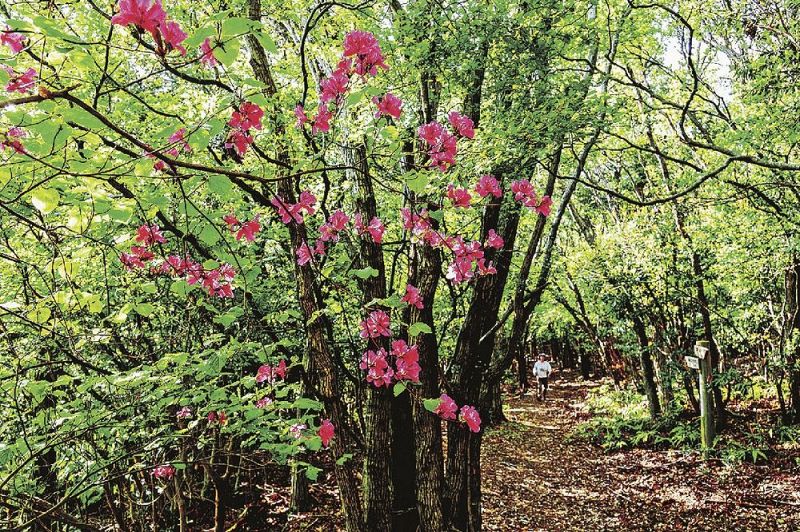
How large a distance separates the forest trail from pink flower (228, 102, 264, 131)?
6.78 meters

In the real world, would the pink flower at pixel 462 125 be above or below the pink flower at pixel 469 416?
above

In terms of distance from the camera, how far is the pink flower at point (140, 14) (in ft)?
4.15

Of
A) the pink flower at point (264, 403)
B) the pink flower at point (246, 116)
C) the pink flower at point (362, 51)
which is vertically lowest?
the pink flower at point (264, 403)

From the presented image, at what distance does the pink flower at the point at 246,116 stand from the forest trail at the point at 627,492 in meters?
6.78

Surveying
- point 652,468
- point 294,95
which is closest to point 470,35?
point 294,95

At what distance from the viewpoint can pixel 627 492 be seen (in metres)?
8.09

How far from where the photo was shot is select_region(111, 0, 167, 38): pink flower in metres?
1.26

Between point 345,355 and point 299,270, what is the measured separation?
7.43 ft

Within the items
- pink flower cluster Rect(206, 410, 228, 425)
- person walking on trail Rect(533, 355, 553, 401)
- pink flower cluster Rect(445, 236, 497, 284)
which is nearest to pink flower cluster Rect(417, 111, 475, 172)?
pink flower cluster Rect(445, 236, 497, 284)

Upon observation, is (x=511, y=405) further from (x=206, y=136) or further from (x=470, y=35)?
(x=206, y=136)

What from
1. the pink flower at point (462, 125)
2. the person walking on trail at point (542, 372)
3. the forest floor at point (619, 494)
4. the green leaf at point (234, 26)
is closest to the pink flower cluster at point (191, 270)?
the pink flower at point (462, 125)

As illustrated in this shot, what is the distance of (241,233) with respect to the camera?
2.86 meters

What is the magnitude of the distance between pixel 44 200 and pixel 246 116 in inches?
35.1

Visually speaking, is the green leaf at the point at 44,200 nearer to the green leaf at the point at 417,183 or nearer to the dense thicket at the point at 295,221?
the dense thicket at the point at 295,221
